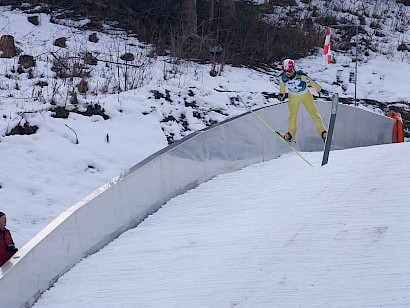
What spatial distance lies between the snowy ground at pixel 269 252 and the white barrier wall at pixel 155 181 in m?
0.19

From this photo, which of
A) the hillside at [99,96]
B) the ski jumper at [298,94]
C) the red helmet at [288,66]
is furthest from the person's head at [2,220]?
the ski jumper at [298,94]

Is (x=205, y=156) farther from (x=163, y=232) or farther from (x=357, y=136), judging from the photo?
(x=357, y=136)

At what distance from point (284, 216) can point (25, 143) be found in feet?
14.6

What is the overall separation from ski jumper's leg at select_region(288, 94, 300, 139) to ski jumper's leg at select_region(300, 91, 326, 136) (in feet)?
0.37

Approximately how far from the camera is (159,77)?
643 inches

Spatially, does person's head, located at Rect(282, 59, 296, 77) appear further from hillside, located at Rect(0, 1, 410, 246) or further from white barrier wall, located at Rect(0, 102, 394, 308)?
hillside, located at Rect(0, 1, 410, 246)

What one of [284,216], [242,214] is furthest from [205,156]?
[284,216]

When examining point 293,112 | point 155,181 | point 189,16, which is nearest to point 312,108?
point 293,112

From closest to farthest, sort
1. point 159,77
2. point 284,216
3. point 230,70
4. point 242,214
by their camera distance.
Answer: point 284,216
point 242,214
point 159,77
point 230,70

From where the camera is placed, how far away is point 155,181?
9.34 metres

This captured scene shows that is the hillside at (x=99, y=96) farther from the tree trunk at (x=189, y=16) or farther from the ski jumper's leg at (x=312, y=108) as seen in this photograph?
the ski jumper's leg at (x=312, y=108)

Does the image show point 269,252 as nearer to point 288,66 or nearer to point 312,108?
point 288,66

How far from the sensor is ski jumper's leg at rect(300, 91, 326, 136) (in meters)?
12.5

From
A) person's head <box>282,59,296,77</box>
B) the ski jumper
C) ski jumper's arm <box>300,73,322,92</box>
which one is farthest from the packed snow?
person's head <box>282,59,296,77</box>
